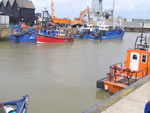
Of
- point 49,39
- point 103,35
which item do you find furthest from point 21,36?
point 103,35

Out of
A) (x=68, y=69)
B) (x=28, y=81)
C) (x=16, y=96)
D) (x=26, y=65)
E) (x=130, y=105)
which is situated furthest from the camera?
(x=26, y=65)

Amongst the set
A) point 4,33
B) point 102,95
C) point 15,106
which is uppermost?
point 4,33

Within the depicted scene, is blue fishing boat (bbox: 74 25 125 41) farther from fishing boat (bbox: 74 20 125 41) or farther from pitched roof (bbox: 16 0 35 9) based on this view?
pitched roof (bbox: 16 0 35 9)

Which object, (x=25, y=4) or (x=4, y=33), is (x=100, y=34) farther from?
(x=25, y=4)

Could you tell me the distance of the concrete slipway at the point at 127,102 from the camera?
439 centimetres

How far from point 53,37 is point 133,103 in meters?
23.5

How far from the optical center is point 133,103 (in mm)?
4855

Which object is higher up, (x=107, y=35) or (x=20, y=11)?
(x=20, y=11)

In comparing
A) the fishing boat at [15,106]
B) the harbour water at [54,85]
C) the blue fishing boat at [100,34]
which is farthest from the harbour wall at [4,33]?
the fishing boat at [15,106]

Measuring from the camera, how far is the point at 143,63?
825 centimetres

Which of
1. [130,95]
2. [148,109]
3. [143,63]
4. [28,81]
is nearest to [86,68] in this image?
[28,81]

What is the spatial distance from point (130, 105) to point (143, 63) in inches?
156

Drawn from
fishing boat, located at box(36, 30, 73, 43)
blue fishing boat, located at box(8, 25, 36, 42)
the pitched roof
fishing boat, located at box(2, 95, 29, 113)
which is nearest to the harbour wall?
blue fishing boat, located at box(8, 25, 36, 42)

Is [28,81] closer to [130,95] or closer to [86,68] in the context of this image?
[86,68]
